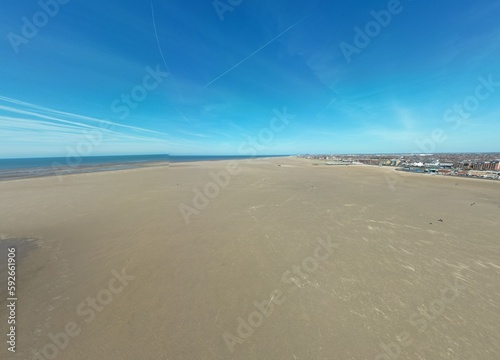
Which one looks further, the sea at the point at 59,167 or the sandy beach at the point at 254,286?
the sea at the point at 59,167

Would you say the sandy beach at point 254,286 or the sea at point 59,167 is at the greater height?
the sea at point 59,167

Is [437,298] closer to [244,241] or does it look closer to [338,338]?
[338,338]

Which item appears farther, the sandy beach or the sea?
the sea

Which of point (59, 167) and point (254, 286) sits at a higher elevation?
point (59, 167)

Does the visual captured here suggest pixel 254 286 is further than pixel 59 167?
No

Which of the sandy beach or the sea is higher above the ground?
the sea

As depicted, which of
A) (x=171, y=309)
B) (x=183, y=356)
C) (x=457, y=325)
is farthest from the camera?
(x=171, y=309)

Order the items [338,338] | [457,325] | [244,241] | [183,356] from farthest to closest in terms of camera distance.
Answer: [244,241] < [457,325] < [338,338] < [183,356]

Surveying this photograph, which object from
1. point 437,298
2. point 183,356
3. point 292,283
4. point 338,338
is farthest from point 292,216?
point 183,356
